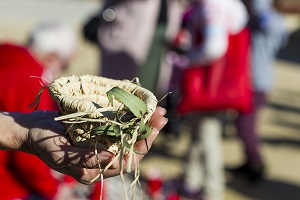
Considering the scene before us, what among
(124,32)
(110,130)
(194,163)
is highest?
(110,130)

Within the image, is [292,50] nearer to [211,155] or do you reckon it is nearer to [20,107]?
[211,155]

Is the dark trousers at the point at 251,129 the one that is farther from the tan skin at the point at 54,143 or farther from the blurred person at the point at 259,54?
the tan skin at the point at 54,143

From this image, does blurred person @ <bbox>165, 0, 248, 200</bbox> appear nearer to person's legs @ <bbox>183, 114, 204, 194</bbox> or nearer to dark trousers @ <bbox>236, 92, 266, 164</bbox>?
person's legs @ <bbox>183, 114, 204, 194</bbox>

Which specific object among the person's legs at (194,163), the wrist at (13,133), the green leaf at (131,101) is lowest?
the person's legs at (194,163)

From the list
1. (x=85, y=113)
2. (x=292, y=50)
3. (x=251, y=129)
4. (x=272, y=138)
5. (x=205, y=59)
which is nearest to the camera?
(x=85, y=113)

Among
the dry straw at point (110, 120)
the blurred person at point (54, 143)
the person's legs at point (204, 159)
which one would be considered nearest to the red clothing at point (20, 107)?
the blurred person at point (54, 143)

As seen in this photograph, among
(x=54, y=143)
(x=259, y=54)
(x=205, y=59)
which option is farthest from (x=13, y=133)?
(x=259, y=54)

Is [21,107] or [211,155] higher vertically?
[21,107]
